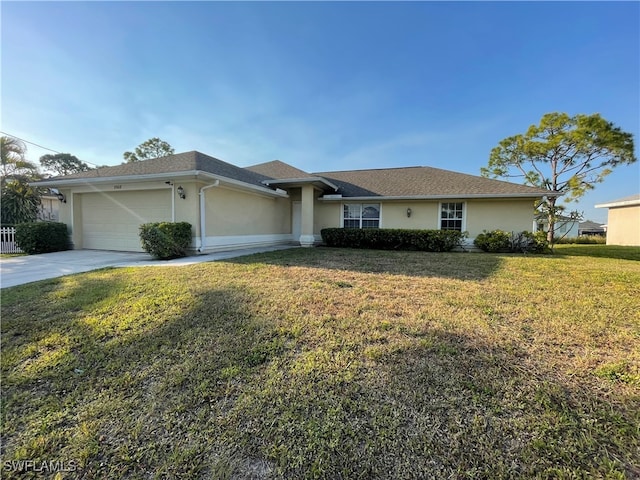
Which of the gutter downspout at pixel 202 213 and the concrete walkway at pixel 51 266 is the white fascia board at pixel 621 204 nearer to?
the gutter downspout at pixel 202 213

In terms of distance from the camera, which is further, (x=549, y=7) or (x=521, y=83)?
(x=521, y=83)

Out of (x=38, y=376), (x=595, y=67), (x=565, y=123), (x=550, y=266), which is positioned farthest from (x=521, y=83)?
(x=38, y=376)

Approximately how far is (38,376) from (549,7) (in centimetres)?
1382

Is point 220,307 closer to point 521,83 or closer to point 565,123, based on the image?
point 521,83

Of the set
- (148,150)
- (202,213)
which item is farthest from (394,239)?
(148,150)

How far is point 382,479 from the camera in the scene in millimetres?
1582

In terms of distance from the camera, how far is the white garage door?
993 centimetres

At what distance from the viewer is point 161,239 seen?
825 cm

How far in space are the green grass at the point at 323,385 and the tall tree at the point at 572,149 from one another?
15.4m

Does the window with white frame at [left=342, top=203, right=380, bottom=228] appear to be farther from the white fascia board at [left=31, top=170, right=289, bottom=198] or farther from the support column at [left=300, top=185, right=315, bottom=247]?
the white fascia board at [left=31, top=170, right=289, bottom=198]

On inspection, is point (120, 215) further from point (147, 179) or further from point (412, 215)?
point (412, 215)

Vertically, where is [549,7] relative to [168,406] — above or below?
above

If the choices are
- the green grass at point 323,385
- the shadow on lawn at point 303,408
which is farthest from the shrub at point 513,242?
the shadow on lawn at point 303,408

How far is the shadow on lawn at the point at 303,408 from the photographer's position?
170cm
